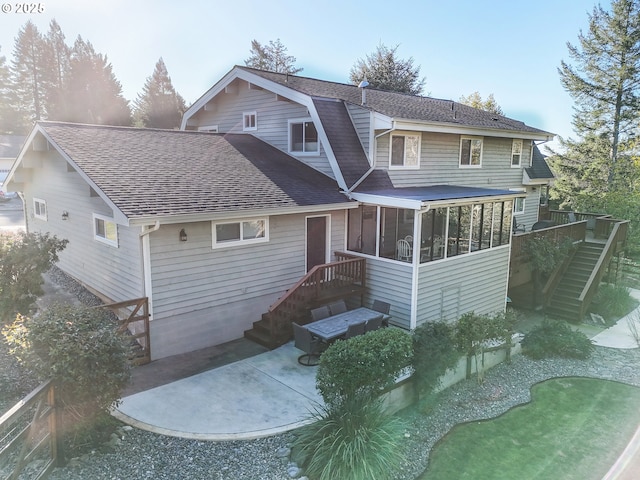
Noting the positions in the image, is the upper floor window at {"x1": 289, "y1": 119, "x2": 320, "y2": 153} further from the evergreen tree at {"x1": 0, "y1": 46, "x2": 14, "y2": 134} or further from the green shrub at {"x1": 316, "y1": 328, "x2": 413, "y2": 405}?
the evergreen tree at {"x1": 0, "y1": 46, "x2": 14, "y2": 134}

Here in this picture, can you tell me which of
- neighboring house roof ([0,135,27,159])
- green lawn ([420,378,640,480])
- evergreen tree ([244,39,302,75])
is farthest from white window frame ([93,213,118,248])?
evergreen tree ([244,39,302,75])

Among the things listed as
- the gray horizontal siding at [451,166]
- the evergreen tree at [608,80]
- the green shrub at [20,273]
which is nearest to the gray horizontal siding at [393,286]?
the gray horizontal siding at [451,166]

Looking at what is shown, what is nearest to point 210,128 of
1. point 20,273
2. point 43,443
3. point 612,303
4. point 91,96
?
point 20,273

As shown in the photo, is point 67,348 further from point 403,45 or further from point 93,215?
point 403,45

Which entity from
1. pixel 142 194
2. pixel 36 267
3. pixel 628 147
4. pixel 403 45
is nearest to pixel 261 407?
pixel 142 194

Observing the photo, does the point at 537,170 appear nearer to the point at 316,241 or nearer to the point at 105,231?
the point at 316,241
